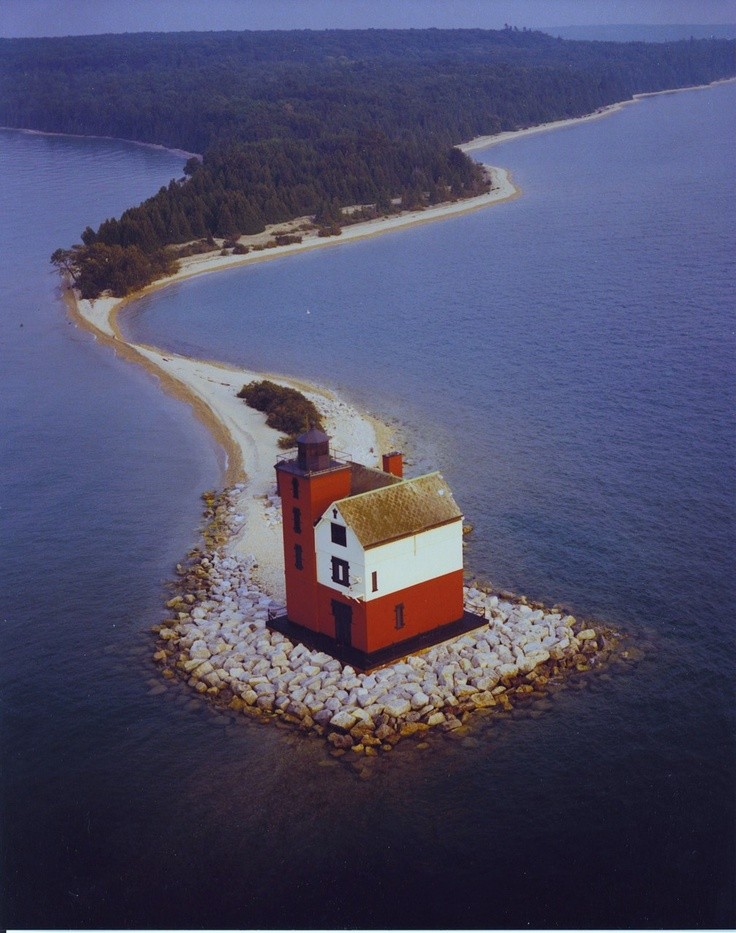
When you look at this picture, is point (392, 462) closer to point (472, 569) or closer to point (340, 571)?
point (340, 571)

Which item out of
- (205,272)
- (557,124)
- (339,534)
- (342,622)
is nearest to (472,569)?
(342,622)

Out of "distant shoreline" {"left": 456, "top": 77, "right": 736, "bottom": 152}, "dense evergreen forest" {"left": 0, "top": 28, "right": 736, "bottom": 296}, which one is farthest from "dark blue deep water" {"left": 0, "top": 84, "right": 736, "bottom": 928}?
"distant shoreline" {"left": 456, "top": 77, "right": 736, "bottom": 152}

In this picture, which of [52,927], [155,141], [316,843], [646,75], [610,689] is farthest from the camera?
[646,75]

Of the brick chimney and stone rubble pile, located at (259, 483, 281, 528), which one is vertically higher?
the brick chimney

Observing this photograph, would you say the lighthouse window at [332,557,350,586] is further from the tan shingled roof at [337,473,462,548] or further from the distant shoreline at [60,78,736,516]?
the distant shoreline at [60,78,736,516]

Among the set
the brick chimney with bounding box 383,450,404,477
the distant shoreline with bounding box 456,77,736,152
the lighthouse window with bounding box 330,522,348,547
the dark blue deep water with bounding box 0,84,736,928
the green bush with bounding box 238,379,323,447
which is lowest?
the dark blue deep water with bounding box 0,84,736,928

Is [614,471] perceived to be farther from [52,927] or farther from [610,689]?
[52,927]

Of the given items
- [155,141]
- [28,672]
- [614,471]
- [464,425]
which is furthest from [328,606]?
[155,141]
